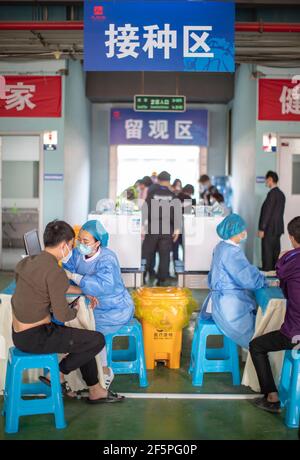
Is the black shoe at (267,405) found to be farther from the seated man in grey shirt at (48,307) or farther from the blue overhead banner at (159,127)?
the blue overhead banner at (159,127)

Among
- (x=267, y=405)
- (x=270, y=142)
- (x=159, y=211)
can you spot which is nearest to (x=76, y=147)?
(x=159, y=211)

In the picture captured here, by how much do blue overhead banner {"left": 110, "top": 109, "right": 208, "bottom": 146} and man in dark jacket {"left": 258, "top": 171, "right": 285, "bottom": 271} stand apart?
14.3 ft

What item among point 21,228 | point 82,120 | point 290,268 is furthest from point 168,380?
point 82,120

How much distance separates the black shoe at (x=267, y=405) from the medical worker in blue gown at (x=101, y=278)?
1011 mm

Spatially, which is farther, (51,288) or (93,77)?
(93,77)

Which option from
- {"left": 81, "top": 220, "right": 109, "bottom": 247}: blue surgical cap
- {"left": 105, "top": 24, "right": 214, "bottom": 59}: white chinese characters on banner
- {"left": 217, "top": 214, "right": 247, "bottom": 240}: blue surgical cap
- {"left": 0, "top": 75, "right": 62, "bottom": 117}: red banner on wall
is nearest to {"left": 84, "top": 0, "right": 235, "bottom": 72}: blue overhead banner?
{"left": 105, "top": 24, "right": 214, "bottom": 59}: white chinese characters on banner

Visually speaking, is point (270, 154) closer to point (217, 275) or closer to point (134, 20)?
point (134, 20)

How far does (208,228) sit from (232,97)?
4.81 meters

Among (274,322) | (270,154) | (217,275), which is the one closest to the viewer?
(274,322)

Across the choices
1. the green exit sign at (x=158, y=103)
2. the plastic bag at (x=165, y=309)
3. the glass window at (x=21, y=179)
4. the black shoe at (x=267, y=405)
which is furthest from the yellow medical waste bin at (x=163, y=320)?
the green exit sign at (x=158, y=103)

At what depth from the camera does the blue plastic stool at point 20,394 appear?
372cm

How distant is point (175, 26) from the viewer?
5.76 metres

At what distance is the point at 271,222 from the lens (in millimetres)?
8531

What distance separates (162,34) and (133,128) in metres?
6.94
